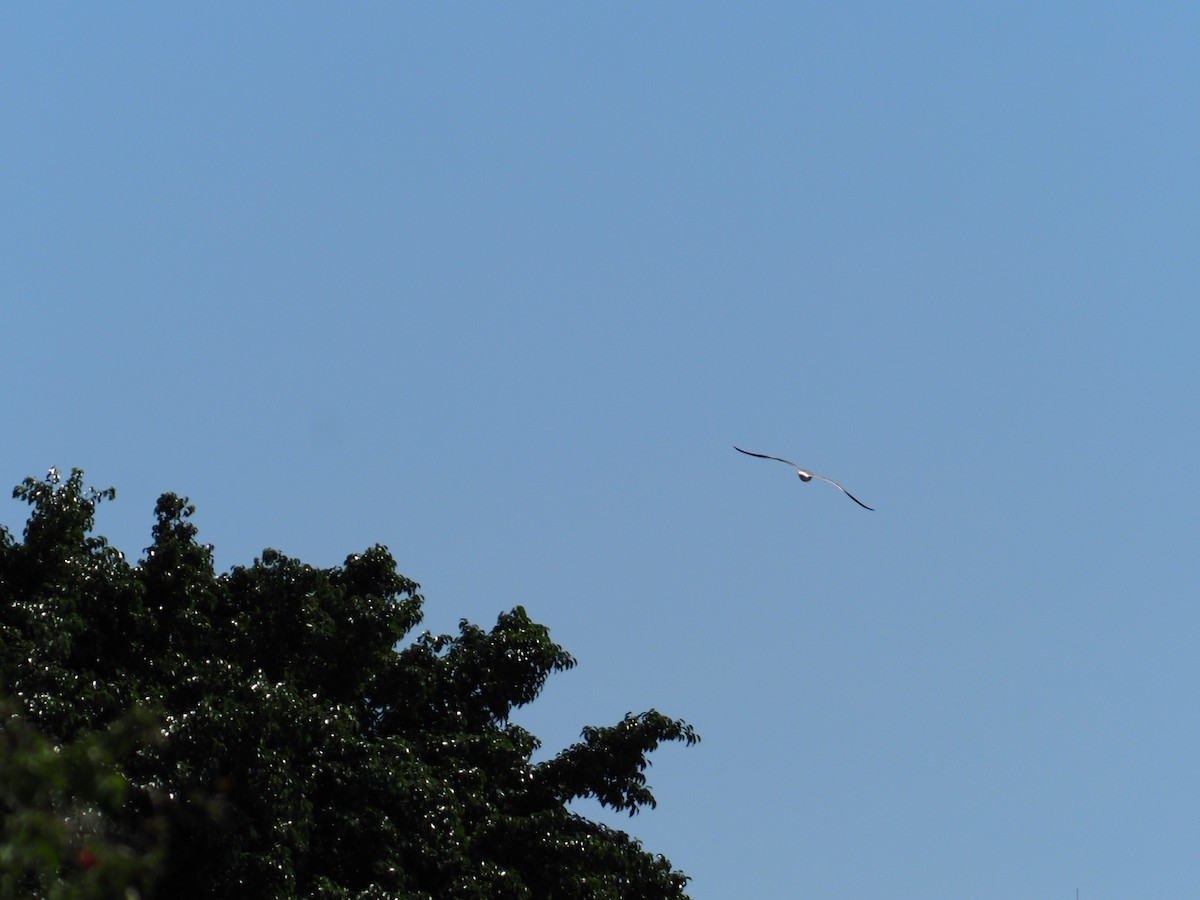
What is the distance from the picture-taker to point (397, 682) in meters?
21.8

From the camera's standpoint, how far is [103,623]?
20031mm

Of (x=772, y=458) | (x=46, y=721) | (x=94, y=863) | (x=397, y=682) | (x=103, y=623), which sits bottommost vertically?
(x=94, y=863)

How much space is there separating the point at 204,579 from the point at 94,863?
49.0 feet

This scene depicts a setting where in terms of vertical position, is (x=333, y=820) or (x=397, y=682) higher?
(x=397, y=682)

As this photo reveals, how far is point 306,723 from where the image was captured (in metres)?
18.2

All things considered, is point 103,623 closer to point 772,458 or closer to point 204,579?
point 204,579

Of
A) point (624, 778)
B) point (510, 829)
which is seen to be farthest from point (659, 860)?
point (510, 829)

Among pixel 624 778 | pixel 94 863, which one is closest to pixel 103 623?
pixel 624 778

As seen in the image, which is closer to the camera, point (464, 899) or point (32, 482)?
point (464, 899)

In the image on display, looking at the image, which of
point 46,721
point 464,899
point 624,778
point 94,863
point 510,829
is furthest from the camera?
point 624,778

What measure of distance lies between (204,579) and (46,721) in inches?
157

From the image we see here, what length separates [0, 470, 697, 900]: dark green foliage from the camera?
17500 millimetres

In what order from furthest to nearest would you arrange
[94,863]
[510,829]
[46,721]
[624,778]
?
[624,778] < [510,829] < [46,721] < [94,863]

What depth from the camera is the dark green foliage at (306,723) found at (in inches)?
689
